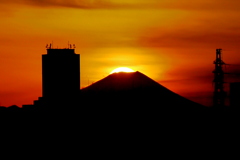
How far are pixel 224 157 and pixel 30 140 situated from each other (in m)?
19.7

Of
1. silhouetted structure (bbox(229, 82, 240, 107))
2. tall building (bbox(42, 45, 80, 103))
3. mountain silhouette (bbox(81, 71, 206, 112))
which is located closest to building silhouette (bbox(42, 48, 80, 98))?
tall building (bbox(42, 45, 80, 103))

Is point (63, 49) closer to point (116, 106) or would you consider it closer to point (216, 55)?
point (116, 106)

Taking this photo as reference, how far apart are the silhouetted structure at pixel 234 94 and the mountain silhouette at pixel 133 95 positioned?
30.1m

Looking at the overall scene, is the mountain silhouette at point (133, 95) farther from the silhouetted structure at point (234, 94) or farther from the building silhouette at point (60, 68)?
the silhouetted structure at point (234, 94)

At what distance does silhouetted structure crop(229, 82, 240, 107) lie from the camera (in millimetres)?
95125

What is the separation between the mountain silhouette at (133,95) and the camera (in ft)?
212

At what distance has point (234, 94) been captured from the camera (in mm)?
96438

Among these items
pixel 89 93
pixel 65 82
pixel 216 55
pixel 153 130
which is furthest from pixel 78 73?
pixel 216 55

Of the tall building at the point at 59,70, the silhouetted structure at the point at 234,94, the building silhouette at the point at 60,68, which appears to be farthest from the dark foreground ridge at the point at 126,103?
the silhouetted structure at the point at 234,94

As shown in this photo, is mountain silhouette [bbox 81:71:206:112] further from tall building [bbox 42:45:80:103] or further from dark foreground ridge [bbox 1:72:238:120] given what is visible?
tall building [bbox 42:45:80:103]

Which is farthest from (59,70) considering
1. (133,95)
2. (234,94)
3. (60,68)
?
(234,94)

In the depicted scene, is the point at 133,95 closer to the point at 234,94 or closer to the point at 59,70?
the point at 59,70

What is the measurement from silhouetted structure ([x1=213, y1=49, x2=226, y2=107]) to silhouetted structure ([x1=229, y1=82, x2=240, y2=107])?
8.90 meters

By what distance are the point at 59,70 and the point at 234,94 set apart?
35362 mm
